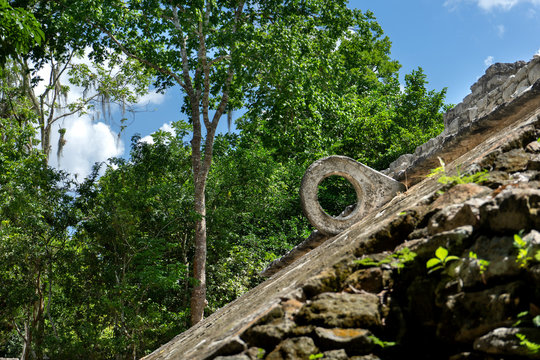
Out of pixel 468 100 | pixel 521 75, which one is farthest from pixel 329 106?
pixel 521 75

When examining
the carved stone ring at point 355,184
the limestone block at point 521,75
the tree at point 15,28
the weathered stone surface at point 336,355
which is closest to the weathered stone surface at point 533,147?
the weathered stone surface at point 336,355

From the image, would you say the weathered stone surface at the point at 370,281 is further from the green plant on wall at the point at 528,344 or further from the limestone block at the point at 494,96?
the limestone block at the point at 494,96

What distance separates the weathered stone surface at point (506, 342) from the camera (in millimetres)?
1465

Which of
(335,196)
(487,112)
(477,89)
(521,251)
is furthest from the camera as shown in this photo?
(335,196)

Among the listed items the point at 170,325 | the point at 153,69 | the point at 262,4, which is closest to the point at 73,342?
the point at 170,325

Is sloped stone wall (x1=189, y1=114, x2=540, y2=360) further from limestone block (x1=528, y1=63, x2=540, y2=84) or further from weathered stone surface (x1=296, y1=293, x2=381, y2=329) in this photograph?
limestone block (x1=528, y1=63, x2=540, y2=84)

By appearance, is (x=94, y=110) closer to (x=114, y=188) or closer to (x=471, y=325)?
(x=114, y=188)

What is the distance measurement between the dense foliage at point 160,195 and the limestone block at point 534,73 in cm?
883

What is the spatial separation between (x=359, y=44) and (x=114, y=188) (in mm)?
14075

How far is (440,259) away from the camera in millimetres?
1756

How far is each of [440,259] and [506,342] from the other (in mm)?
348

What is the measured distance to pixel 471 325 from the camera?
162 centimetres

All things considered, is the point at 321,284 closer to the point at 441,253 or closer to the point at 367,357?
the point at 367,357

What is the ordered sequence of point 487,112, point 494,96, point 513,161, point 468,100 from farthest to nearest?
point 468,100 → point 494,96 → point 487,112 → point 513,161
